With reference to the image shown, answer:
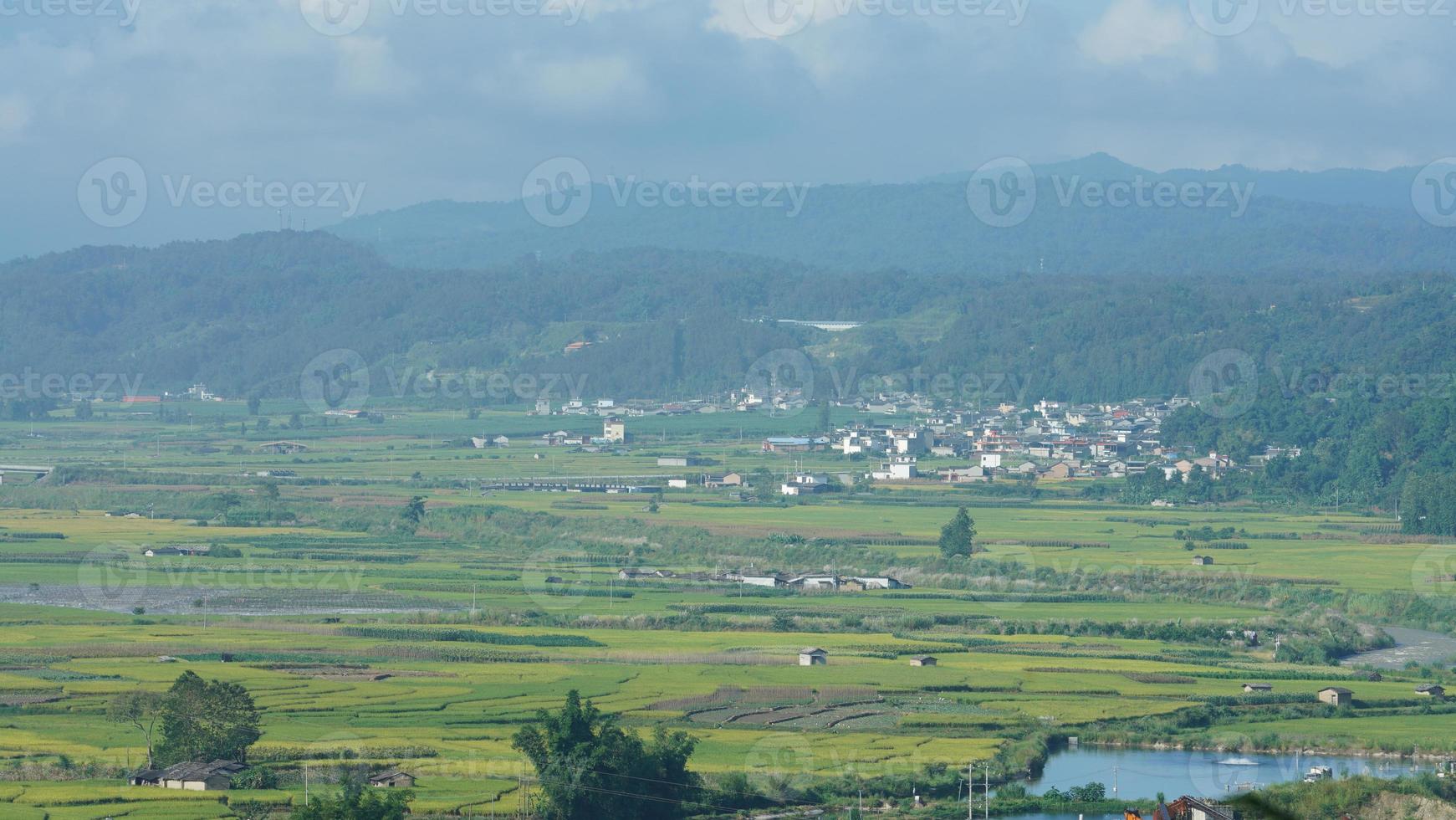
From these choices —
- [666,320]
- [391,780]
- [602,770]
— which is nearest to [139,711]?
[391,780]

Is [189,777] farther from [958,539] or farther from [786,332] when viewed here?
[786,332]

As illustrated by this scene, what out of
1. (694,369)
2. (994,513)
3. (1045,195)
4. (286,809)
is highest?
(1045,195)

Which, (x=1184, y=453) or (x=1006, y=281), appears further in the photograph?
(x=1006, y=281)

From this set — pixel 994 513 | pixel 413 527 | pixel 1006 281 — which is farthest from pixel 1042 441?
pixel 1006 281

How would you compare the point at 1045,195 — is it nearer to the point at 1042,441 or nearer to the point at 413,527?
the point at 1042,441

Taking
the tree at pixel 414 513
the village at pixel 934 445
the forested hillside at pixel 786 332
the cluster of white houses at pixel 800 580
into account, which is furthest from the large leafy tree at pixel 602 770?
the village at pixel 934 445

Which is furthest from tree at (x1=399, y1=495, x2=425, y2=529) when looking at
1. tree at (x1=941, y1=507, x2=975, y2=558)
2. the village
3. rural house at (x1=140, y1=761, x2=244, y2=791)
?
rural house at (x1=140, y1=761, x2=244, y2=791)

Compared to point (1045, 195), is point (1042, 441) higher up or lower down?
lower down
